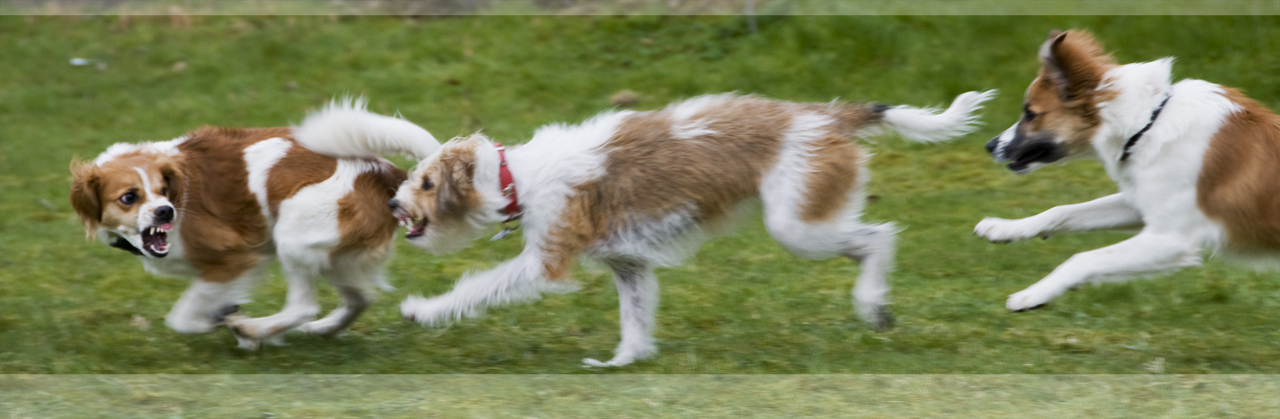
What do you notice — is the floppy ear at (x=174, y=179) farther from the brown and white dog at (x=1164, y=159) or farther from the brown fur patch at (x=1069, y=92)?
the brown fur patch at (x=1069, y=92)

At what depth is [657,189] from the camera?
17.2 feet

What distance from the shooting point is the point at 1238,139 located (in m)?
5.06

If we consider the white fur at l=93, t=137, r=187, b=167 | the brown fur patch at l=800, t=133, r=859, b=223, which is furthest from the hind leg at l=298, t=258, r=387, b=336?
the brown fur patch at l=800, t=133, r=859, b=223

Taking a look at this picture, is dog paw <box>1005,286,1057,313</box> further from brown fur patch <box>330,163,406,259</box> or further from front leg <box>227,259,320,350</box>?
front leg <box>227,259,320,350</box>

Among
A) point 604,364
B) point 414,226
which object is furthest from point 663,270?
point 414,226

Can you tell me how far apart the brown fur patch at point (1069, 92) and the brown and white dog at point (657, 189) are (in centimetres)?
30

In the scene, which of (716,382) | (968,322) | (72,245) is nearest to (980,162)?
(968,322)

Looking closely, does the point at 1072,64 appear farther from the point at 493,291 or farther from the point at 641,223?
the point at 493,291

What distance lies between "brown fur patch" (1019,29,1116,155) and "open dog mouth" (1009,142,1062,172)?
6 centimetres

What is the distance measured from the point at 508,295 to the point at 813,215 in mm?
1342

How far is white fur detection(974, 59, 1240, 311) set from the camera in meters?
4.96

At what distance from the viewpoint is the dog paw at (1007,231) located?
17.7ft

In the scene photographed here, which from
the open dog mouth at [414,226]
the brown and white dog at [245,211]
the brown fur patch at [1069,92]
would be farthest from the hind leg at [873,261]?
the brown and white dog at [245,211]

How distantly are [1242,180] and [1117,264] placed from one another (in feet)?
2.14
